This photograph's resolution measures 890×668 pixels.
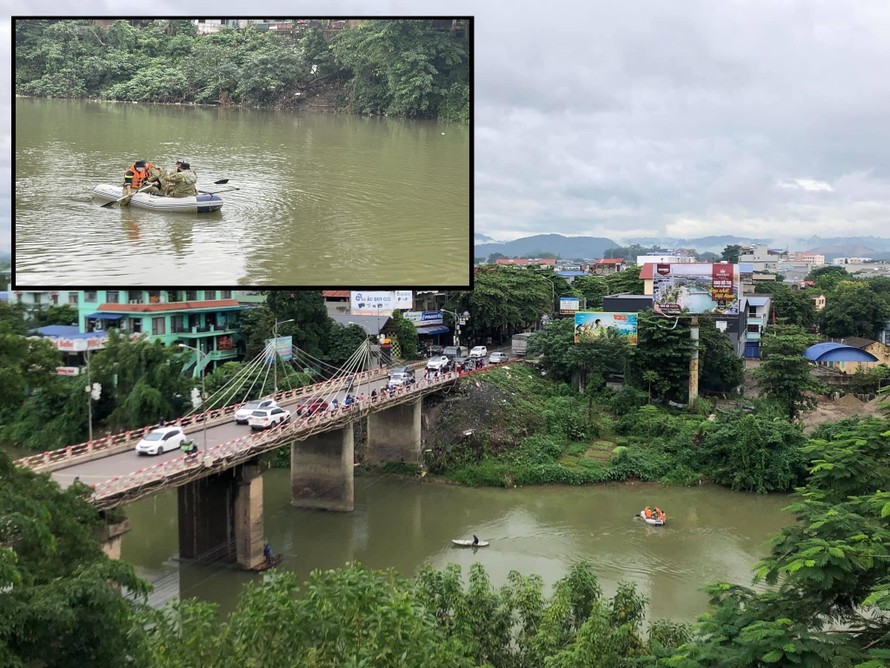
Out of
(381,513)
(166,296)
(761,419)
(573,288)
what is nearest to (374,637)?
(381,513)

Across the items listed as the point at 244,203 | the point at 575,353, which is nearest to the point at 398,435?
the point at 575,353

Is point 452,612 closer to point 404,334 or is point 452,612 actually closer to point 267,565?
point 267,565

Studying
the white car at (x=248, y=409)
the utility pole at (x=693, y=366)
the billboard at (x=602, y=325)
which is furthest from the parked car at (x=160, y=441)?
the utility pole at (x=693, y=366)

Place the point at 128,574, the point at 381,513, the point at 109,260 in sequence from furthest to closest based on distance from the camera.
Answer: the point at 381,513 < the point at 128,574 < the point at 109,260

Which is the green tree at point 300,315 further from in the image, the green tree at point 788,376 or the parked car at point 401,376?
the green tree at point 788,376

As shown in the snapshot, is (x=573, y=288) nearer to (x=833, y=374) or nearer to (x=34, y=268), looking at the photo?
(x=833, y=374)
